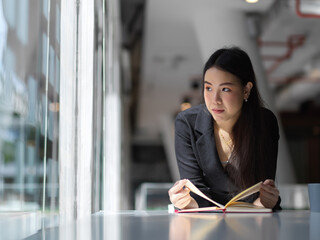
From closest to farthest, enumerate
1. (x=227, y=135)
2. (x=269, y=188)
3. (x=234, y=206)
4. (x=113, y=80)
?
(x=234, y=206)
(x=269, y=188)
(x=227, y=135)
(x=113, y=80)

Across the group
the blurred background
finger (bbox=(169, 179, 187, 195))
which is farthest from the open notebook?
the blurred background

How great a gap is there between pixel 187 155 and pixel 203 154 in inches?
3.1

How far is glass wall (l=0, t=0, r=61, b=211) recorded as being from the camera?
121 cm

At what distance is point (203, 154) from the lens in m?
1.88

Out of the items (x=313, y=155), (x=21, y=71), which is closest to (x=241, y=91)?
(x=21, y=71)

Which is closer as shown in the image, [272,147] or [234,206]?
[234,206]

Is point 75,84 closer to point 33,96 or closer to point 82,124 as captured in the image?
point 82,124

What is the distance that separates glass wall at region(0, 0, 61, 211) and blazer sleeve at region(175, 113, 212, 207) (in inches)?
21.4

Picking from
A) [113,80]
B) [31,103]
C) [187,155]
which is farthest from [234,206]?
[113,80]

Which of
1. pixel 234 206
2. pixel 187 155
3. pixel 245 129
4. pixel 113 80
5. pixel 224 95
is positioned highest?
pixel 113 80

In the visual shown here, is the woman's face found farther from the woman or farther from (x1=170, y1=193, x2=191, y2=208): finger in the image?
(x1=170, y1=193, x2=191, y2=208): finger

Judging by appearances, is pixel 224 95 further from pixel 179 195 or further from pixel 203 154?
pixel 179 195

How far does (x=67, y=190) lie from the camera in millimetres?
1769

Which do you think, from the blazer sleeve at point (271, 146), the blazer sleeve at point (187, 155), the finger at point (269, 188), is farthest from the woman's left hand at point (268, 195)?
the blazer sleeve at point (187, 155)
